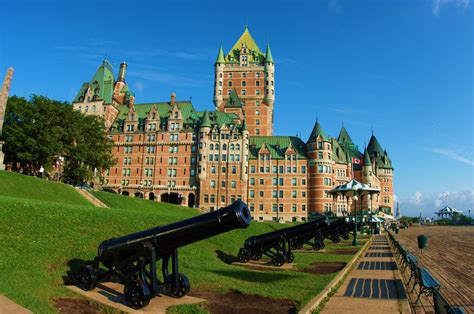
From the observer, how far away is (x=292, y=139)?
80.8 metres

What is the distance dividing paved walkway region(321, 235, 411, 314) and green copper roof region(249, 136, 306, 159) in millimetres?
60440

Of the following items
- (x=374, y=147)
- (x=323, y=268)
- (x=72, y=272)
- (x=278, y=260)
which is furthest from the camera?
(x=374, y=147)

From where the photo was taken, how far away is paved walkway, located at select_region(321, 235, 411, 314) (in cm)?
1003

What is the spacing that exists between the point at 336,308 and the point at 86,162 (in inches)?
2077

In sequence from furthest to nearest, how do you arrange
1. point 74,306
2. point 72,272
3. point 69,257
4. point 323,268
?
1. point 323,268
2. point 69,257
3. point 72,272
4. point 74,306

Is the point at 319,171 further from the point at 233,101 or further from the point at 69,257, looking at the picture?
the point at 69,257

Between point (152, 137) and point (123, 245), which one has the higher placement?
point (152, 137)

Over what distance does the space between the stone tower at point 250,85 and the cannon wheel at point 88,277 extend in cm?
7719

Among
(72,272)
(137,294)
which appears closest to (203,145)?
(72,272)

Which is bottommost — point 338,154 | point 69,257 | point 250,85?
point 69,257

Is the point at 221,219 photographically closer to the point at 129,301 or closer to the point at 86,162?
the point at 129,301

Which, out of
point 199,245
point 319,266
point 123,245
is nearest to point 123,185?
point 199,245

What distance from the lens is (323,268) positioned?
1884cm

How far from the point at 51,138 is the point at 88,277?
41915 millimetres
